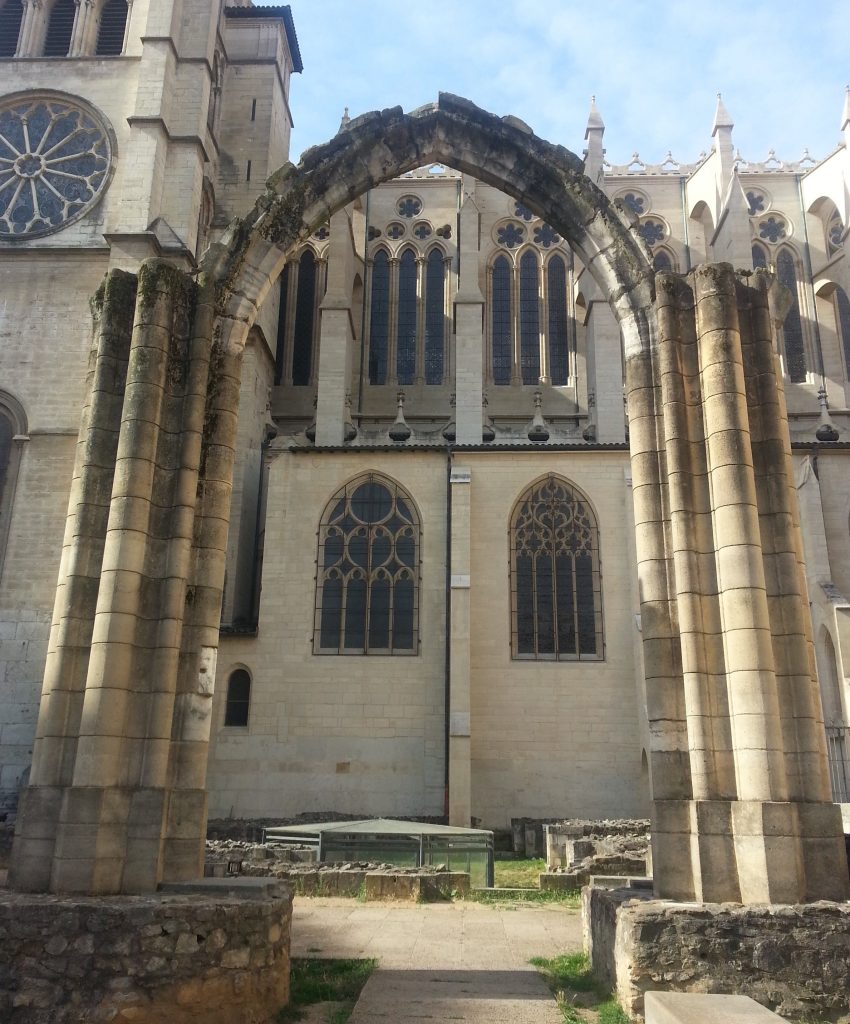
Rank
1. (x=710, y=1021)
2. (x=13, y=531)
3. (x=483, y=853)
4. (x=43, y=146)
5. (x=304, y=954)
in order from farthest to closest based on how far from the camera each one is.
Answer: (x=43, y=146) < (x=13, y=531) < (x=483, y=853) < (x=304, y=954) < (x=710, y=1021)

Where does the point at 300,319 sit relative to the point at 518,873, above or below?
above

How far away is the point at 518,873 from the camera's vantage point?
53.3ft

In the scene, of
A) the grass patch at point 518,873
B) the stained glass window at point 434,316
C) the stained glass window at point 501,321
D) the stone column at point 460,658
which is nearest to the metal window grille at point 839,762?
the grass patch at point 518,873

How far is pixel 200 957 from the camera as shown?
226 inches

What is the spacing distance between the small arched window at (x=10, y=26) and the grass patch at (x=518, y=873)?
26813 mm

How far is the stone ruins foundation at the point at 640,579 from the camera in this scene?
671 centimetres

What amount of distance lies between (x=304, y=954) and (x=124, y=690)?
330 cm

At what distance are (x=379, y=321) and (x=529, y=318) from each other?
5101 mm

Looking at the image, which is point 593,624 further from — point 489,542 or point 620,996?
point 620,996

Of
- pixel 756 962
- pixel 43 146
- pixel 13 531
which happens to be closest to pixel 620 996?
pixel 756 962

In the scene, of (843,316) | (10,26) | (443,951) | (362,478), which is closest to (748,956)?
(443,951)

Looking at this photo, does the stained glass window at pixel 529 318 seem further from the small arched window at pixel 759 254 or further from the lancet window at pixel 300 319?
the small arched window at pixel 759 254

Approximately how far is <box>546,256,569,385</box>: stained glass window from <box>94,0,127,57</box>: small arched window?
1518 cm

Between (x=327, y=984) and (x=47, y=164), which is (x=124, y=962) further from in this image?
(x=47, y=164)
